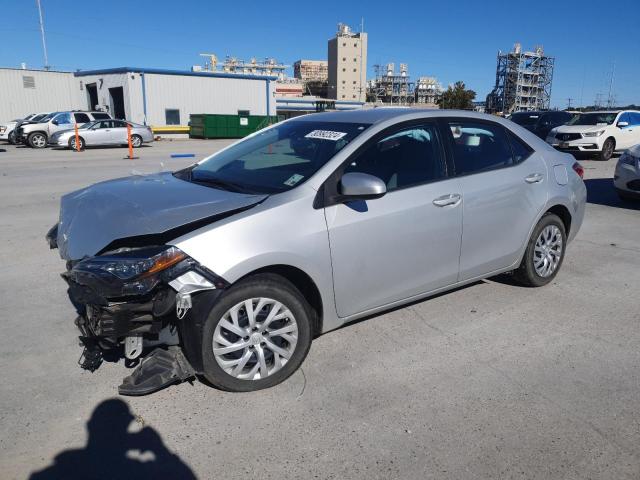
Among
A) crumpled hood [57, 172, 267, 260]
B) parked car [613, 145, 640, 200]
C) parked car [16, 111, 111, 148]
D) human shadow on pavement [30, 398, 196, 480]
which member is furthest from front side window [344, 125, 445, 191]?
parked car [16, 111, 111, 148]

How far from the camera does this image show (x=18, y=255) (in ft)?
19.4

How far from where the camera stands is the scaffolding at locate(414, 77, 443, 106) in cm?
15000

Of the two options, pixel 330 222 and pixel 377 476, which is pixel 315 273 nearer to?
pixel 330 222

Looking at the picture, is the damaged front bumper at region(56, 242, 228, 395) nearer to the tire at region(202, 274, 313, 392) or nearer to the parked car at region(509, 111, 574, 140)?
the tire at region(202, 274, 313, 392)

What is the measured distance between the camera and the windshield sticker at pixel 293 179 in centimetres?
344

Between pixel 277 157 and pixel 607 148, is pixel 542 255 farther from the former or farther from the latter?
pixel 607 148

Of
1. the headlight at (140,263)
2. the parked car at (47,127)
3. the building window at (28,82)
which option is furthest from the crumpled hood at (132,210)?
the building window at (28,82)

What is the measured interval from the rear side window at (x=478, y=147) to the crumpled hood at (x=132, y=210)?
180cm

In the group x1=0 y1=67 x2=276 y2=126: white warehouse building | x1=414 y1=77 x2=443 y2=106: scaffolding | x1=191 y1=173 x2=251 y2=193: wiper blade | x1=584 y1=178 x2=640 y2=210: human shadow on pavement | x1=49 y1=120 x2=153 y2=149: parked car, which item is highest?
Answer: x1=414 y1=77 x2=443 y2=106: scaffolding

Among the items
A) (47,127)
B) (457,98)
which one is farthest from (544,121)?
(457,98)

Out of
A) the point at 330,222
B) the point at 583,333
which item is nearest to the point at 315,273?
the point at 330,222

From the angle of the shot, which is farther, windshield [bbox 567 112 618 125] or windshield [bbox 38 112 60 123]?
windshield [bbox 38 112 60 123]

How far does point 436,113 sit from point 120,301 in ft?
9.16

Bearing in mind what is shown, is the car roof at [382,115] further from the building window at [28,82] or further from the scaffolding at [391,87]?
the scaffolding at [391,87]
